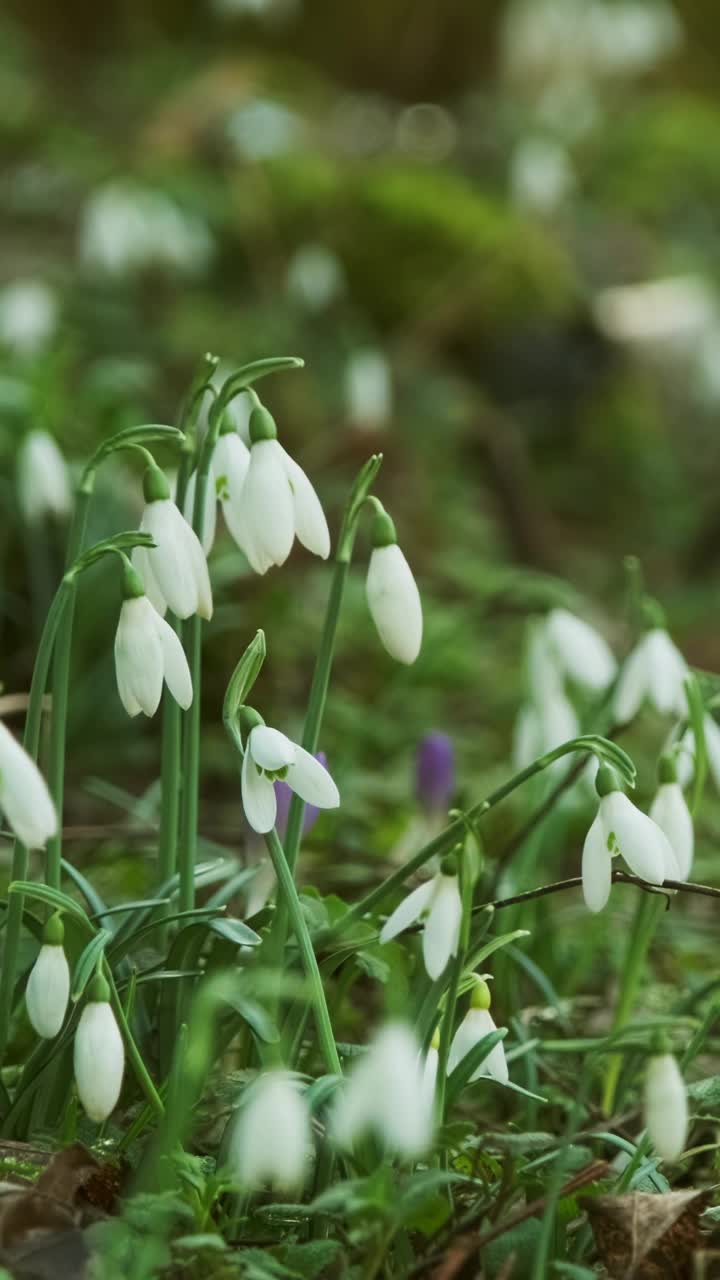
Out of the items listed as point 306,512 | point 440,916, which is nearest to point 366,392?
point 306,512

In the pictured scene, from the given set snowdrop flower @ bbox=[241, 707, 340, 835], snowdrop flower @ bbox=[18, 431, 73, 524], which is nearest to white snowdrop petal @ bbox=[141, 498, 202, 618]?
snowdrop flower @ bbox=[241, 707, 340, 835]

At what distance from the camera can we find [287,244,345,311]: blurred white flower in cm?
606

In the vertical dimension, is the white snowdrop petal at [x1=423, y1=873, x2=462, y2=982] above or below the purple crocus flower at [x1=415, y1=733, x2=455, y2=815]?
below

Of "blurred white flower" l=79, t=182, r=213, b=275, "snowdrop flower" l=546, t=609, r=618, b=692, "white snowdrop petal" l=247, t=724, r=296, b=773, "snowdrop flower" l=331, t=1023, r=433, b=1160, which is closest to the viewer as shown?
"snowdrop flower" l=331, t=1023, r=433, b=1160

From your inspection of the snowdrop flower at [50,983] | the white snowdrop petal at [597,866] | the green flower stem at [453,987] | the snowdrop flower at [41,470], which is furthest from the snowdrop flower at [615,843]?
the snowdrop flower at [41,470]

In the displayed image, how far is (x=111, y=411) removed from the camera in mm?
Answer: 3473

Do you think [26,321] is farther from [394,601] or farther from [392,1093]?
[392,1093]

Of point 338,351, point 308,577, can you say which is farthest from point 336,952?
point 338,351

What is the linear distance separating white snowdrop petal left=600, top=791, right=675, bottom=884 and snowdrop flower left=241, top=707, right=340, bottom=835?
0.80ft

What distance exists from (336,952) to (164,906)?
0.20 metres

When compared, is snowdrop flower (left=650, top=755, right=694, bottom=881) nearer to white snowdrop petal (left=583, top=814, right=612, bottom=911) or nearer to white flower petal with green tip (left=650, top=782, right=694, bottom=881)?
white flower petal with green tip (left=650, top=782, right=694, bottom=881)

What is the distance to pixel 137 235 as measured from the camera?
5.92 m

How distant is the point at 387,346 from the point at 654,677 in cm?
454

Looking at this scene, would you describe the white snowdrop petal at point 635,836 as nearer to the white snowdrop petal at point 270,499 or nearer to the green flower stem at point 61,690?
the white snowdrop petal at point 270,499
